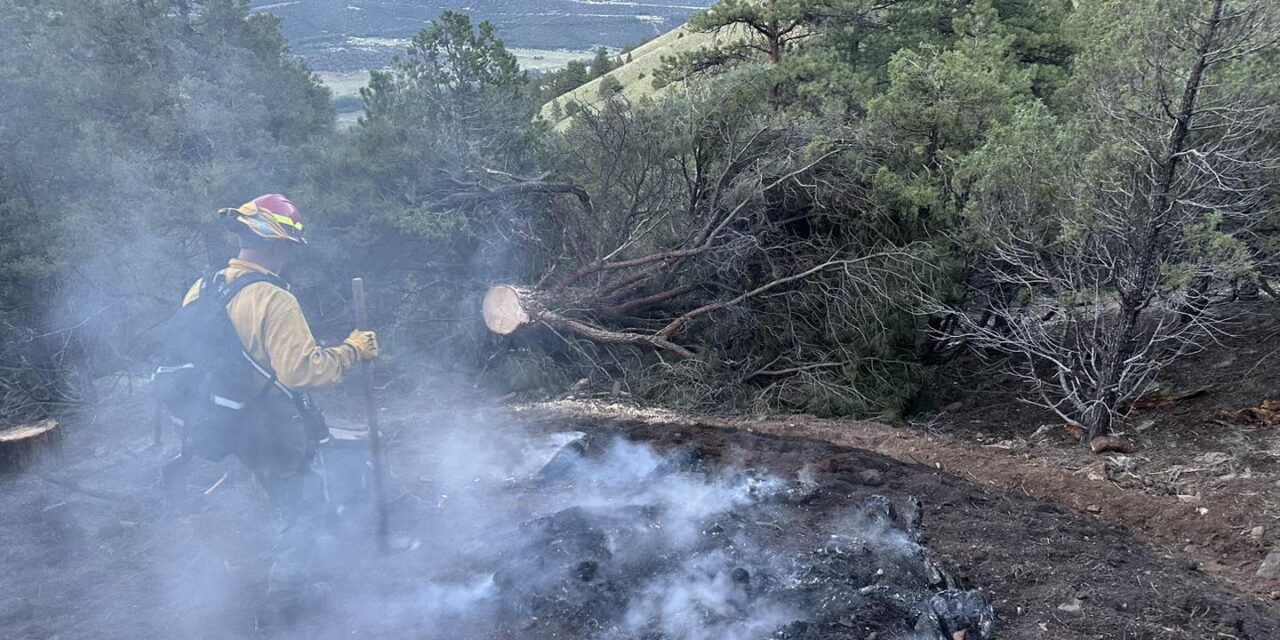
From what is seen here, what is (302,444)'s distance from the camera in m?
3.98

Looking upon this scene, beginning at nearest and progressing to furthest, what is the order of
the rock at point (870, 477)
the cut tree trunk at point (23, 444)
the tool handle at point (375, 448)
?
the tool handle at point (375, 448), the rock at point (870, 477), the cut tree trunk at point (23, 444)

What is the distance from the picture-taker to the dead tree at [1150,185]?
467 cm

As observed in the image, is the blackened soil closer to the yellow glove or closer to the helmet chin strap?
the yellow glove

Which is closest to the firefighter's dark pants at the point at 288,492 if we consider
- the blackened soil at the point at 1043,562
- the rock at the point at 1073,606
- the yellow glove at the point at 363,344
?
the yellow glove at the point at 363,344

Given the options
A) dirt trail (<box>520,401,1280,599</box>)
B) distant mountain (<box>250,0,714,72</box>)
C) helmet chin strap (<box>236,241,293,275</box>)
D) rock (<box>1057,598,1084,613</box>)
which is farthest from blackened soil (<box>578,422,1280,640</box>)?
distant mountain (<box>250,0,714,72</box>)

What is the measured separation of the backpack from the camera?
12.3ft

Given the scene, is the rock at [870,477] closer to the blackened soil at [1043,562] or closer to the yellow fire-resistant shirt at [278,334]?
the blackened soil at [1043,562]

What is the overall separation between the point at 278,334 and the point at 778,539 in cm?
288

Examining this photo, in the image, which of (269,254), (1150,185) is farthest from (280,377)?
(1150,185)

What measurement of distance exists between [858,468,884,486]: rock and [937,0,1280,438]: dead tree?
1.69m

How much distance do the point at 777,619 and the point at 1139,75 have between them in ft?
13.1

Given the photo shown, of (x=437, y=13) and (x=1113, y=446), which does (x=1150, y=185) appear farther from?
(x=437, y=13)

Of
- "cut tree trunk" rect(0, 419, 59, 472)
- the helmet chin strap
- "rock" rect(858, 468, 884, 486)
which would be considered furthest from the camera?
"cut tree trunk" rect(0, 419, 59, 472)

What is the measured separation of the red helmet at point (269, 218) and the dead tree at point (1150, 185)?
4.85 m
